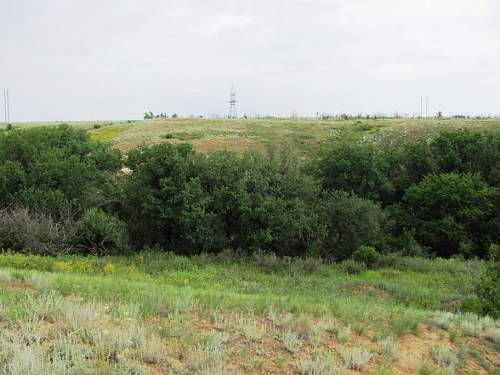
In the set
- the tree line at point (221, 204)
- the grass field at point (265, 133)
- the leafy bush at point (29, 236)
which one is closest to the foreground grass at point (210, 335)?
the leafy bush at point (29, 236)

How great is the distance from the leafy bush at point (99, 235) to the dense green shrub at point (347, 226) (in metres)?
10.2

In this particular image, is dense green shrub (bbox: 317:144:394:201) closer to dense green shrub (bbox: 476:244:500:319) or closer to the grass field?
the grass field

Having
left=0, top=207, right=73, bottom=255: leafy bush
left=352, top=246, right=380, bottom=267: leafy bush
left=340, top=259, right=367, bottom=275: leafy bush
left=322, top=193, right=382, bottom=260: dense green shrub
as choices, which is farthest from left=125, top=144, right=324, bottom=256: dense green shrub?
left=0, top=207, right=73, bottom=255: leafy bush

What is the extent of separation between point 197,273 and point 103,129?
146ft

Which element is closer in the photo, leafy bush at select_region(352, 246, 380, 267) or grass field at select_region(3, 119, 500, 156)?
leafy bush at select_region(352, 246, 380, 267)

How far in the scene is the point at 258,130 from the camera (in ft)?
176

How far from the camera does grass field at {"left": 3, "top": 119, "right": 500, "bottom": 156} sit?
44537 mm

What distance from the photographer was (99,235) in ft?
68.7

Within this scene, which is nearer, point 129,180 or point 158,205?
point 158,205

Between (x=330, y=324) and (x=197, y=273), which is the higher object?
(x=330, y=324)

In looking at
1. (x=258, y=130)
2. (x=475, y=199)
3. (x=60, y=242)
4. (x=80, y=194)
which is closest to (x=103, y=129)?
(x=258, y=130)

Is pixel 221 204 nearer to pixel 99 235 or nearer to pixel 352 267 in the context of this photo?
pixel 99 235

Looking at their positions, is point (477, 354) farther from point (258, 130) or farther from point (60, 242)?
point (258, 130)

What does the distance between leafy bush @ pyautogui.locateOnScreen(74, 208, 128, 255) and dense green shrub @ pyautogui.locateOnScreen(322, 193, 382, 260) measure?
10.2 metres
